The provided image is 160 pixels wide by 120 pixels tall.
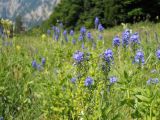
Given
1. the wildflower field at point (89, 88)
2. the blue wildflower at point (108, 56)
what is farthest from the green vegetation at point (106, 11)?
the blue wildflower at point (108, 56)

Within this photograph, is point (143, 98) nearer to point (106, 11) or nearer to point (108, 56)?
point (108, 56)

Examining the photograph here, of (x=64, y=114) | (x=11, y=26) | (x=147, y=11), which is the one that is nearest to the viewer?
(x=64, y=114)

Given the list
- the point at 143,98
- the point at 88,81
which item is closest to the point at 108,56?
the point at 88,81

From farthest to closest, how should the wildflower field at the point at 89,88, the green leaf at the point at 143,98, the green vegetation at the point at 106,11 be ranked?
the green vegetation at the point at 106,11, the wildflower field at the point at 89,88, the green leaf at the point at 143,98

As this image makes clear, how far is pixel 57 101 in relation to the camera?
3508 millimetres

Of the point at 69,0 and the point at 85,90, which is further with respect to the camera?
the point at 69,0

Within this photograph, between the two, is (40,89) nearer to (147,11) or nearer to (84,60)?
(84,60)

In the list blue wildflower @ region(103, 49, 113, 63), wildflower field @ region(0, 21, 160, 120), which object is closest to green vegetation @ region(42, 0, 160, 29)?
wildflower field @ region(0, 21, 160, 120)

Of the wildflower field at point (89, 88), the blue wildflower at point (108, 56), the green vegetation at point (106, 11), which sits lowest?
the green vegetation at point (106, 11)

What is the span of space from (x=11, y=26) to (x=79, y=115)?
2.84 meters

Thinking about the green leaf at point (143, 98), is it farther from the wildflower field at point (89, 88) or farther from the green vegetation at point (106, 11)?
the green vegetation at point (106, 11)

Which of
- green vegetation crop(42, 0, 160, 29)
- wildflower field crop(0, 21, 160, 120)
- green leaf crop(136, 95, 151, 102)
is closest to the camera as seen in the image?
green leaf crop(136, 95, 151, 102)

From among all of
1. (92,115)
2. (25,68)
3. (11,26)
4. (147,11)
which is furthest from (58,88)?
(147,11)

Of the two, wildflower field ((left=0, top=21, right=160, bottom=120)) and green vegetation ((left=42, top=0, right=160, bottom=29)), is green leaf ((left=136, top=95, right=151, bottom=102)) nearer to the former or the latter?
wildflower field ((left=0, top=21, right=160, bottom=120))
